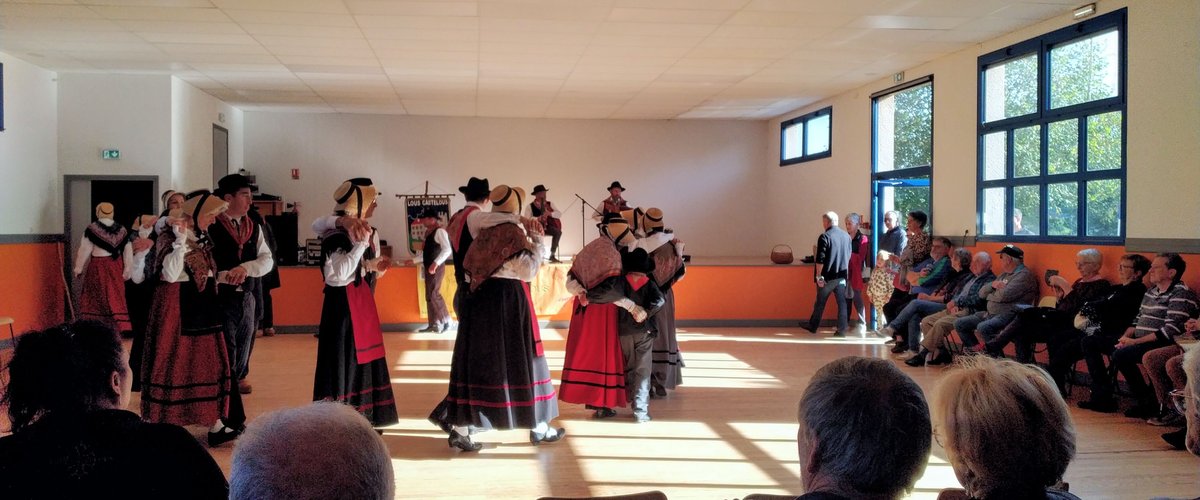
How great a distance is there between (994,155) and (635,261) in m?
4.73

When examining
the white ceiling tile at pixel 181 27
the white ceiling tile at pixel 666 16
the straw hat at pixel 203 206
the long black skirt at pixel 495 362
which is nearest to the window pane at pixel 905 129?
the white ceiling tile at pixel 666 16

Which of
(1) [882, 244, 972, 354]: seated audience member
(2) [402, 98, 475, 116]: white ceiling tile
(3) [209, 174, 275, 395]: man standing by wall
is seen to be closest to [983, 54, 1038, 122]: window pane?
(1) [882, 244, 972, 354]: seated audience member

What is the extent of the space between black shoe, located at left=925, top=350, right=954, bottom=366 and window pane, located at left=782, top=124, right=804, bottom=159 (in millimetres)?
6640

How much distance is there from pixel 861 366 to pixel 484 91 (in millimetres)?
11173

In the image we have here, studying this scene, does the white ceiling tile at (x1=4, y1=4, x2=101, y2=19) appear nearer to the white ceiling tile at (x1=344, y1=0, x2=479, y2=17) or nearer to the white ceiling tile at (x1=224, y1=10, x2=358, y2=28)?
the white ceiling tile at (x1=224, y1=10, x2=358, y2=28)

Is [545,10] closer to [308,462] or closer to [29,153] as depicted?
[29,153]

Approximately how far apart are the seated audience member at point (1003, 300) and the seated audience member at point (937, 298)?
1.96 ft

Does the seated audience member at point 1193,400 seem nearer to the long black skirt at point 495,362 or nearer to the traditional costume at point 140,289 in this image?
the long black skirt at point 495,362

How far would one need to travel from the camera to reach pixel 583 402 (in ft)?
18.1

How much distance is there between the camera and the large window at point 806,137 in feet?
43.4

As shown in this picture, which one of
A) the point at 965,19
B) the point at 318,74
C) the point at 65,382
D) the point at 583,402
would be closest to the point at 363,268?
the point at 583,402

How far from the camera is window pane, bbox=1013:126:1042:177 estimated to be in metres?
7.88

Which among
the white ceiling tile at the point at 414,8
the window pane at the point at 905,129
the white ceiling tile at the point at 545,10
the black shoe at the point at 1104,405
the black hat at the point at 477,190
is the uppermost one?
the white ceiling tile at the point at 545,10

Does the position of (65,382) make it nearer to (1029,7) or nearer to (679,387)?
(679,387)
